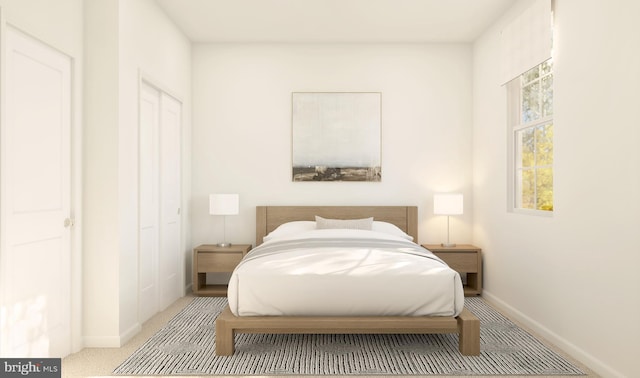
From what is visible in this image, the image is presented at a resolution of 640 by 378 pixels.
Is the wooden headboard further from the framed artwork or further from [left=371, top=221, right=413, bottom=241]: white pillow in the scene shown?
the framed artwork

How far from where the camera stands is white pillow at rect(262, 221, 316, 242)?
189 inches

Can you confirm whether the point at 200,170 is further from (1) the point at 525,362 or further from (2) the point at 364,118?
(1) the point at 525,362

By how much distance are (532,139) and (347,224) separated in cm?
191

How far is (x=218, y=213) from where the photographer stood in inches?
194

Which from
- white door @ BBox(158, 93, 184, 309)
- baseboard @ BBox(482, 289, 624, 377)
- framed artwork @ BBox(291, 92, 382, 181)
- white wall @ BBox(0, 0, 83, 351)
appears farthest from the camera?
framed artwork @ BBox(291, 92, 382, 181)

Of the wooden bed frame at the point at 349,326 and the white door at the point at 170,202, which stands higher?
the white door at the point at 170,202

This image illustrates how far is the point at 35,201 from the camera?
284 centimetres

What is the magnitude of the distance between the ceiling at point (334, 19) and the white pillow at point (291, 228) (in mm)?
2036

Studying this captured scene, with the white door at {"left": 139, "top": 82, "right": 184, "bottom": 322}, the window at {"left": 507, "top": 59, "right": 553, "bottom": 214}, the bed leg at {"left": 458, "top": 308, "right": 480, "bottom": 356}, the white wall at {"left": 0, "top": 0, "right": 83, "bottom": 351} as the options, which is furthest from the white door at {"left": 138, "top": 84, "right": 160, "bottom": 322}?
the window at {"left": 507, "top": 59, "right": 553, "bottom": 214}

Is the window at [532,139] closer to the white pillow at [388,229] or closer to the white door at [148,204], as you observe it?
the white pillow at [388,229]

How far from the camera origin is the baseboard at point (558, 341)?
2.84m

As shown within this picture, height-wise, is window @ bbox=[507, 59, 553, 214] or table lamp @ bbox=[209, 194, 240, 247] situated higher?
window @ bbox=[507, 59, 553, 214]

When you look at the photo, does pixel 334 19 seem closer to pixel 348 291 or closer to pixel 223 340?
pixel 348 291

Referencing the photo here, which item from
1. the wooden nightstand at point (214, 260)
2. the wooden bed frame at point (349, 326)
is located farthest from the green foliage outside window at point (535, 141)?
Result: the wooden nightstand at point (214, 260)
